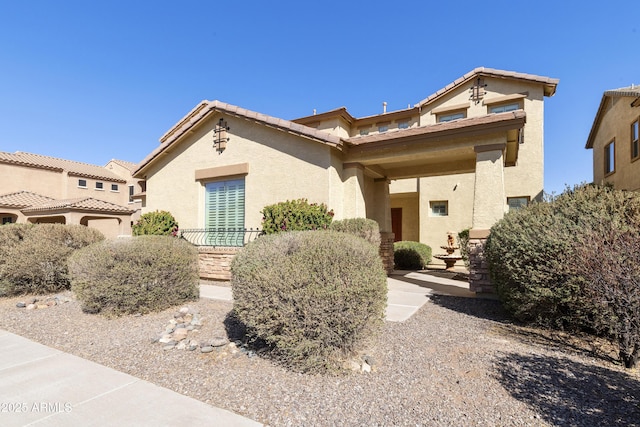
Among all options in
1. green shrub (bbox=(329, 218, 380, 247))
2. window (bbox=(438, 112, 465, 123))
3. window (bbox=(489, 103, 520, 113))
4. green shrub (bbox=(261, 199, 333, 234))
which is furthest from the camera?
window (bbox=(438, 112, 465, 123))

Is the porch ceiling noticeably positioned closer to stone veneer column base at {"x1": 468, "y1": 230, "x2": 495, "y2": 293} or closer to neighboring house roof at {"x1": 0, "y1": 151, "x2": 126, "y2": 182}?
stone veneer column base at {"x1": 468, "y1": 230, "x2": 495, "y2": 293}

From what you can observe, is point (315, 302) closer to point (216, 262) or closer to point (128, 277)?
point (128, 277)

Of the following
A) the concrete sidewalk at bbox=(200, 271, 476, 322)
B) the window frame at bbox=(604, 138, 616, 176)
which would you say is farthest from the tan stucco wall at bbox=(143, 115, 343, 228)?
the window frame at bbox=(604, 138, 616, 176)

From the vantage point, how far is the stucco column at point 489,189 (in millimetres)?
8117

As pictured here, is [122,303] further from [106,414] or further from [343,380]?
[343,380]

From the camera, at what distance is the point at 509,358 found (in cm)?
409

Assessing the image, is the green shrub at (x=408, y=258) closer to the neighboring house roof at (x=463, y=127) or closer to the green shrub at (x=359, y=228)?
the green shrub at (x=359, y=228)

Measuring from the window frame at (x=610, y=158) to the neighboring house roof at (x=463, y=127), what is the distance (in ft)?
39.4

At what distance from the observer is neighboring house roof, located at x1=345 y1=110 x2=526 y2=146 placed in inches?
312

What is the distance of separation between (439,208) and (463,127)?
10.2m

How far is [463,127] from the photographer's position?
850 centimetres

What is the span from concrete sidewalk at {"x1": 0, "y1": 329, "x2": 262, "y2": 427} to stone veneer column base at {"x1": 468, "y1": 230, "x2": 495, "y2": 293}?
6.60 metres

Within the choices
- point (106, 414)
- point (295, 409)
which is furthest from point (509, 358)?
point (106, 414)

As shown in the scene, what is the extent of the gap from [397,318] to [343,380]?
2.47 meters
